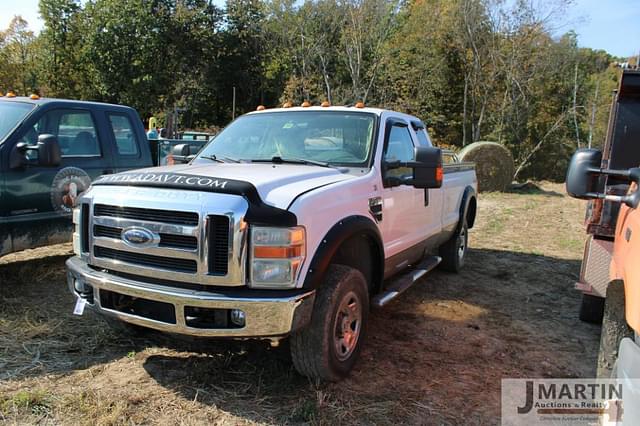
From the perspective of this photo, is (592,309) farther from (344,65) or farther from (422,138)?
(344,65)

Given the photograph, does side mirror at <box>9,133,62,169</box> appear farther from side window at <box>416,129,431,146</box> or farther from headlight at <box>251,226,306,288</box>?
side window at <box>416,129,431,146</box>

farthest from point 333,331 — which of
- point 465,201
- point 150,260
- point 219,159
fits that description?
point 465,201

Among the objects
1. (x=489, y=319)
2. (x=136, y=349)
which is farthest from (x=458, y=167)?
(x=136, y=349)

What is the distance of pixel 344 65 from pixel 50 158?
20.1 m

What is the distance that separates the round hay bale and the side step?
9.36 meters

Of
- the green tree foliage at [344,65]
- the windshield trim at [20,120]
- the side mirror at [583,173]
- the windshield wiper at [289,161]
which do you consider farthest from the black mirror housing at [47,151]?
the green tree foliage at [344,65]

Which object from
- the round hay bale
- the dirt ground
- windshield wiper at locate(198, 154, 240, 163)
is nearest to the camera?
the dirt ground

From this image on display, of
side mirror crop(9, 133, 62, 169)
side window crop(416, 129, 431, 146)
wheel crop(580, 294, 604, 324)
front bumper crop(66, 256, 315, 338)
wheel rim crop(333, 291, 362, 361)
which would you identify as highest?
side window crop(416, 129, 431, 146)

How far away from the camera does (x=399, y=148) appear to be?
458cm

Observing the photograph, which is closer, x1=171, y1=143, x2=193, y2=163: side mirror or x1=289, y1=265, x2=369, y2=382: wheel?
x1=289, y1=265, x2=369, y2=382: wheel

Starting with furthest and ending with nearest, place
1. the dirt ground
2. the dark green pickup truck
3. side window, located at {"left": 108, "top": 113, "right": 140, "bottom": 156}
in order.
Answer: side window, located at {"left": 108, "top": 113, "right": 140, "bottom": 156} < the dark green pickup truck < the dirt ground

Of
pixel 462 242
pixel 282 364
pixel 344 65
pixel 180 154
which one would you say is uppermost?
pixel 344 65

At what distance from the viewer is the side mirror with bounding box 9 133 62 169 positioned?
4.68 meters

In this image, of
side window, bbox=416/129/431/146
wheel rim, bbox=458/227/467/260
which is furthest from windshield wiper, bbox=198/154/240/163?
wheel rim, bbox=458/227/467/260
